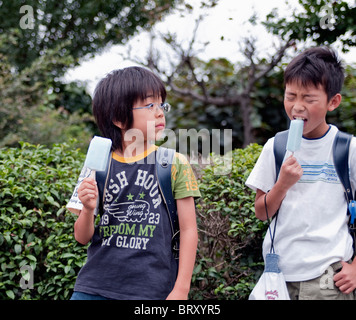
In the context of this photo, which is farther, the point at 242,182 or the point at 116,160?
the point at 242,182

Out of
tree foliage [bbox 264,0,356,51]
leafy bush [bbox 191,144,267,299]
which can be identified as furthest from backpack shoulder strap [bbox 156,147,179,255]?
tree foliage [bbox 264,0,356,51]

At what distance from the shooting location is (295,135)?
6.68 feet

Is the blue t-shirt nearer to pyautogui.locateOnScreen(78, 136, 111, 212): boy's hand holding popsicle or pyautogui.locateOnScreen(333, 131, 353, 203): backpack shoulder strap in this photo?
pyautogui.locateOnScreen(78, 136, 111, 212): boy's hand holding popsicle

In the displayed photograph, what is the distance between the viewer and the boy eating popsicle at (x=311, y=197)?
202cm

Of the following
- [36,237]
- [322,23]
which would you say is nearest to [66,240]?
[36,237]

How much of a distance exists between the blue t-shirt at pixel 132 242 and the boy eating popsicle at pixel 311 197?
17.3 inches

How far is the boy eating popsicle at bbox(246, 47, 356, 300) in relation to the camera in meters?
2.02

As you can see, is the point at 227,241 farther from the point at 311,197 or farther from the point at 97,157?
the point at 97,157

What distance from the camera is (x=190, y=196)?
2.09 m

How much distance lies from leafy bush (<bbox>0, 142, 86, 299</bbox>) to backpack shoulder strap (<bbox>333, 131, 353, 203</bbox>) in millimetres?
1594

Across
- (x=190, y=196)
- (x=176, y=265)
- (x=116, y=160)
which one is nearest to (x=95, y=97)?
(x=116, y=160)

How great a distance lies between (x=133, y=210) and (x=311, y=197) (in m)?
0.84
